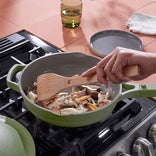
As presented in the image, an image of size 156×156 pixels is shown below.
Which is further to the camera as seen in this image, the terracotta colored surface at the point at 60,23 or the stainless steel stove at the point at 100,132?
the terracotta colored surface at the point at 60,23

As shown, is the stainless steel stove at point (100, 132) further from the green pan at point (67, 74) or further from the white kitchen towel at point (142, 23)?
the white kitchen towel at point (142, 23)

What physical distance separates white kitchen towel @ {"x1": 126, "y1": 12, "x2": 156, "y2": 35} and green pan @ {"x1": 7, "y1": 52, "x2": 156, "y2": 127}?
1.59ft

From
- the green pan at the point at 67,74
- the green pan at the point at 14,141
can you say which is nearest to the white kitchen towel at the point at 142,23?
the green pan at the point at 67,74

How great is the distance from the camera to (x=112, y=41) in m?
1.24

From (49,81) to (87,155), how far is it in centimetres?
24

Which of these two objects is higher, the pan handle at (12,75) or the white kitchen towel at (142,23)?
the pan handle at (12,75)

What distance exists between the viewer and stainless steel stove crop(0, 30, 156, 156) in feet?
2.45

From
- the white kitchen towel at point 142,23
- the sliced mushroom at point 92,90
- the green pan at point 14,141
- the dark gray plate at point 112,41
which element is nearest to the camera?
the green pan at point 14,141

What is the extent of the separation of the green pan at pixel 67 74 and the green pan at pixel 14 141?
69 mm

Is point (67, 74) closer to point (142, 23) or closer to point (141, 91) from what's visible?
point (141, 91)

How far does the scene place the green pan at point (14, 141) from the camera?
635 mm

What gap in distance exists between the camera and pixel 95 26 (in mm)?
1356

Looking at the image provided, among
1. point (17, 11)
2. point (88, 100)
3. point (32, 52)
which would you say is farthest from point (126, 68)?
point (17, 11)

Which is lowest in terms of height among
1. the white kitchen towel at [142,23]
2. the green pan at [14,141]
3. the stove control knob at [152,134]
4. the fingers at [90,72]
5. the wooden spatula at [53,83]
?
the stove control knob at [152,134]
